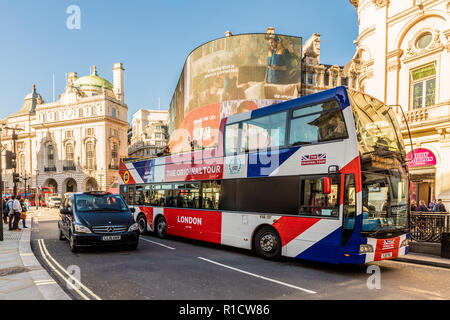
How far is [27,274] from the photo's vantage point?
21.4ft

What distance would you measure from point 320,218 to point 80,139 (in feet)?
207

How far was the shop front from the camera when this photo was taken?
16062 millimetres

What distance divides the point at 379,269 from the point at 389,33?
1568 cm

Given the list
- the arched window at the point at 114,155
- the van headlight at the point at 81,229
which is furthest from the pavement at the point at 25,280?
the arched window at the point at 114,155

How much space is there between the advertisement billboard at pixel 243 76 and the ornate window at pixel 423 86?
68.3 ft

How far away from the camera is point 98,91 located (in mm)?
68875

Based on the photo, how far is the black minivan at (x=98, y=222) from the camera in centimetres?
884

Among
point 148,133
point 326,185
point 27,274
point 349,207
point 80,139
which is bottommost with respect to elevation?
point 27,274

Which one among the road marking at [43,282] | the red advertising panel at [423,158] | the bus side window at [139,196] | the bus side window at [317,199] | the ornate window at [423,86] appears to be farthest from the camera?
the ornate window at [423,86]

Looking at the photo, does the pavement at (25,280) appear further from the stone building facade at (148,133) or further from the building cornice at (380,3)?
the stone building facade at (148,133)

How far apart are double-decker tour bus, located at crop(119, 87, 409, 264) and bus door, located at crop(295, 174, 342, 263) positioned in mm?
22

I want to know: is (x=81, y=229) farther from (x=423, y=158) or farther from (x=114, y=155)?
(x=114, y=155)

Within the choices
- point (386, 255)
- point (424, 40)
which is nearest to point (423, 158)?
point (424, 40)

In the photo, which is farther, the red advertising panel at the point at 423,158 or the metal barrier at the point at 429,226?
the red advertising panel at the point at 423,158
